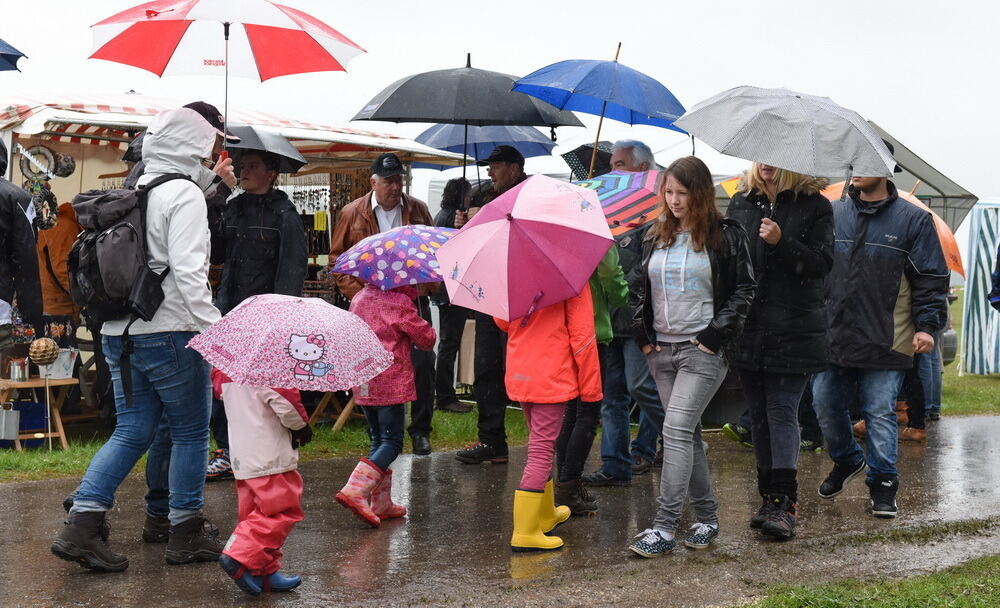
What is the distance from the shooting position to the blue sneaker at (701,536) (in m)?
5.90

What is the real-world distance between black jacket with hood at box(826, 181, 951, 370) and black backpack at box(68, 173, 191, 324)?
12.7 feet

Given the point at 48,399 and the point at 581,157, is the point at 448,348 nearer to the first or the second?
the point at 581,157

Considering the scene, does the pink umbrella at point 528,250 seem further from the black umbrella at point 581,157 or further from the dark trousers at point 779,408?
the black umbrella at point 581,157

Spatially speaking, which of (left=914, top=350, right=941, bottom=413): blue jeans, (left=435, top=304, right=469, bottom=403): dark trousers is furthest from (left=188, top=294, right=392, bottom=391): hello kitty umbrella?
(left=914, top=350, right=941, bottom=413): blue jeans

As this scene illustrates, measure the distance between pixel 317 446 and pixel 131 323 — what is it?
3.69 m

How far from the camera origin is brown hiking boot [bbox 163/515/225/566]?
17.6 feet

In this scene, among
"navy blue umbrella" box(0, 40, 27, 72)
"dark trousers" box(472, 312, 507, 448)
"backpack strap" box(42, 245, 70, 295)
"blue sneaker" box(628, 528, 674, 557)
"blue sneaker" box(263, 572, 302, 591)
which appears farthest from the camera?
"backpack strap" box(42, 245, 70, 295)

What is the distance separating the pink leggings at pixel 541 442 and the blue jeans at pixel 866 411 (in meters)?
1.85

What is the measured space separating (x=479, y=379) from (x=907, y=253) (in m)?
3.03

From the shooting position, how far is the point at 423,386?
850cm

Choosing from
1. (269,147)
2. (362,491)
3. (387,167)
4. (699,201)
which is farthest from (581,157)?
(362,491)

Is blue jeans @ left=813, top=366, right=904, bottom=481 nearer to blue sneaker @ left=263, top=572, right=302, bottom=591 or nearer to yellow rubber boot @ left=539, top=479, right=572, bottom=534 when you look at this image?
yellow rubber boot @ left=539, top=479, right=572, bottom=534

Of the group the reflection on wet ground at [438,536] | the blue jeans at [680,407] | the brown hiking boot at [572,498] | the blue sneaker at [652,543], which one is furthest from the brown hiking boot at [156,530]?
the blue jeans at [680,407]

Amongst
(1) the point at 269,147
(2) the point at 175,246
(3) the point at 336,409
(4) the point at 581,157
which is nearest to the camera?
(2) the point at 175,246
